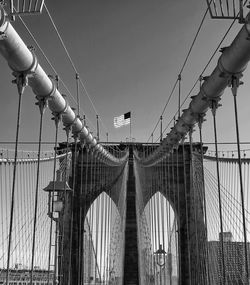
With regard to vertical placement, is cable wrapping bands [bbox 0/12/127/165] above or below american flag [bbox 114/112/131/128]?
below

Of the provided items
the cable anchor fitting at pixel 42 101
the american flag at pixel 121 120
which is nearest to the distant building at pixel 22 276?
the cable anchor fitting at pixel 42 101

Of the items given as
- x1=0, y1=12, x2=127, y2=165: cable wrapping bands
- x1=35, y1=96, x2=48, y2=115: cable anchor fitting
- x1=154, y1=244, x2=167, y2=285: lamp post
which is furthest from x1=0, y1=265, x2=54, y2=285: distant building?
x1=35, y1=96, x2=48, y2=115: cable anchor fitting

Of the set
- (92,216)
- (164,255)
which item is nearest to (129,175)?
(164,255)

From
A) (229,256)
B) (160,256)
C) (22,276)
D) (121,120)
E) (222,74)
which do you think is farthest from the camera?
(121,120)

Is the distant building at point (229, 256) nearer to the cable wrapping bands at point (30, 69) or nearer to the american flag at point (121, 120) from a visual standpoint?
the american flag at point (121, 120)

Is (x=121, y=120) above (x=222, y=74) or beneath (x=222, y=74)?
above

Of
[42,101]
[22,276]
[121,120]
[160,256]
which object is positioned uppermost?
[121,120]

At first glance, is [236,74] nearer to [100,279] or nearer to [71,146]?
[100,279]

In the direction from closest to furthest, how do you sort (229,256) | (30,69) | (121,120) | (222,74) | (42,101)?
(30,69), (222,74), (42,101), (229,256), (121,120)

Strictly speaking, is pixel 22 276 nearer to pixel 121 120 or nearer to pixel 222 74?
pixel 222 74

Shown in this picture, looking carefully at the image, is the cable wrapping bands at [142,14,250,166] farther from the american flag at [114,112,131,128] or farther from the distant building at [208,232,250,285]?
the american flag at [114,112,131,128]

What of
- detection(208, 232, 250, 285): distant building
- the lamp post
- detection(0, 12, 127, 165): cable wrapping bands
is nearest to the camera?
detection(0, 12, 127, 165): cable wrapping bands

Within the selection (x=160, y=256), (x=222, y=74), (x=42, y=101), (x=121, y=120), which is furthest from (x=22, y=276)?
(x=121, y=120)

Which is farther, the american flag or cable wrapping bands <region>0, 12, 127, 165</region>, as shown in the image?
the american flag
